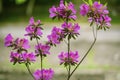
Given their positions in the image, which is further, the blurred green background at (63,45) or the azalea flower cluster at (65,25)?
the blurred green background at (63,45)

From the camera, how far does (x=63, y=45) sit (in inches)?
248

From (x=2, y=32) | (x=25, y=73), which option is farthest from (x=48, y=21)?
(x=25, y=73)

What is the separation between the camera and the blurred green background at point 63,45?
5.16 meters

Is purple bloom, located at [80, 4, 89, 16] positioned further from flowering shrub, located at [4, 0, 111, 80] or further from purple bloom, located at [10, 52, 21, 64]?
purple bloom, located at [10, 52, 21, 64]

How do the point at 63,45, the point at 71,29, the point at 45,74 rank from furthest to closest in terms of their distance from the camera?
the point at 63,45, the point at 45,74, the point at 71,29

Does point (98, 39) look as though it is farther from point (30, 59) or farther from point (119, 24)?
point (30, 59)

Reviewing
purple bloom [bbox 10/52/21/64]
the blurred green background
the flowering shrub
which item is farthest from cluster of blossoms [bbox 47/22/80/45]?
the blurred green background

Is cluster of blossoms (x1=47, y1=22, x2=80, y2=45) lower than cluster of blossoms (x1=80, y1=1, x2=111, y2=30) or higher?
lower

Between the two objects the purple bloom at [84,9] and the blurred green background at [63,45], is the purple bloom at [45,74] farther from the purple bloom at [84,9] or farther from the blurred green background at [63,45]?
the blurred green background at [63,45]

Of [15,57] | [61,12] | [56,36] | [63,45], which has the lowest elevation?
[63,45]

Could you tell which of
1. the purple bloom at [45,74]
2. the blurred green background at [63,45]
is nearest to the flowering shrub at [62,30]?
the purple bloom at [45,74]

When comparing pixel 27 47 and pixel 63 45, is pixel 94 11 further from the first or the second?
pixel 63 45

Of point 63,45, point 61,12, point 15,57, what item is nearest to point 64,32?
point 61,12

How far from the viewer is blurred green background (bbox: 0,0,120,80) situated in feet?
16.9
